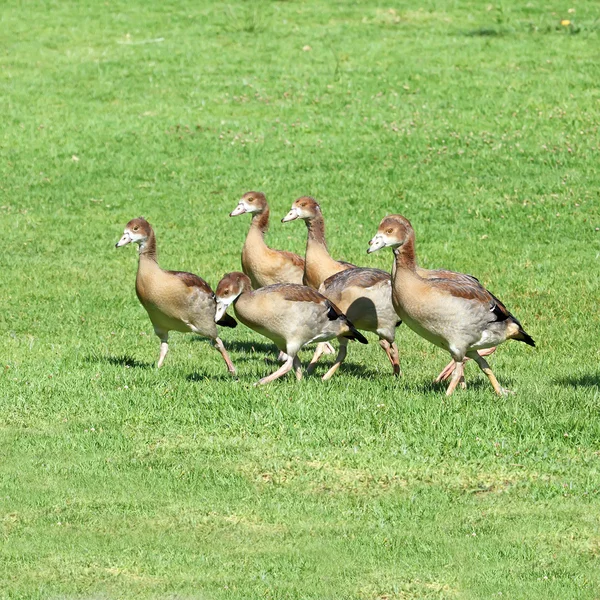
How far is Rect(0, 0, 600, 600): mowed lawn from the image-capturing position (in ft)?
26.9

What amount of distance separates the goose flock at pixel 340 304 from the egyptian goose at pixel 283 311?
0.03 ft

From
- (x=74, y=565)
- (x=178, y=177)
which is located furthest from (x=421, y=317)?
(x=178, y=177)

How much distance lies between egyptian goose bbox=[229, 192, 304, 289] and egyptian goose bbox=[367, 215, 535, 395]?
3315 millimetres

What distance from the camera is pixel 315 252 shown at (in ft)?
46.1

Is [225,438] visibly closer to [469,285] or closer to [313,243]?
[469,285]

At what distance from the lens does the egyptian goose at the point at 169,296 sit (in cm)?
1277

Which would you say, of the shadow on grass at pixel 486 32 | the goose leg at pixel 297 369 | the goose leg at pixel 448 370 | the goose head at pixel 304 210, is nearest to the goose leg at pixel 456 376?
the goose leg at pixel 448 370

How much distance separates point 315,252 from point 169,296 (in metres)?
2.14

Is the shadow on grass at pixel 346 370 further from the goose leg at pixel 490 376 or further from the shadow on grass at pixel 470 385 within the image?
the goose leg at pixel 490 376

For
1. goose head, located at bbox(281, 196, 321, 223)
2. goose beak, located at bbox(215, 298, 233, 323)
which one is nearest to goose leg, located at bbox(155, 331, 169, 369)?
goose beak, located at bbox(215, 298, 233, 323)

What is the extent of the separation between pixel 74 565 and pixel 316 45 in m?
24.0

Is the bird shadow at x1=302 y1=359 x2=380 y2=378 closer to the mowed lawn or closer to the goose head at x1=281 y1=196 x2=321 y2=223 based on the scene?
the mowed lawn

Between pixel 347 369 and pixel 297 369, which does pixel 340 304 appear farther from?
Answer: pixel 347 369

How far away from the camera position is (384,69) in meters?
28.3
